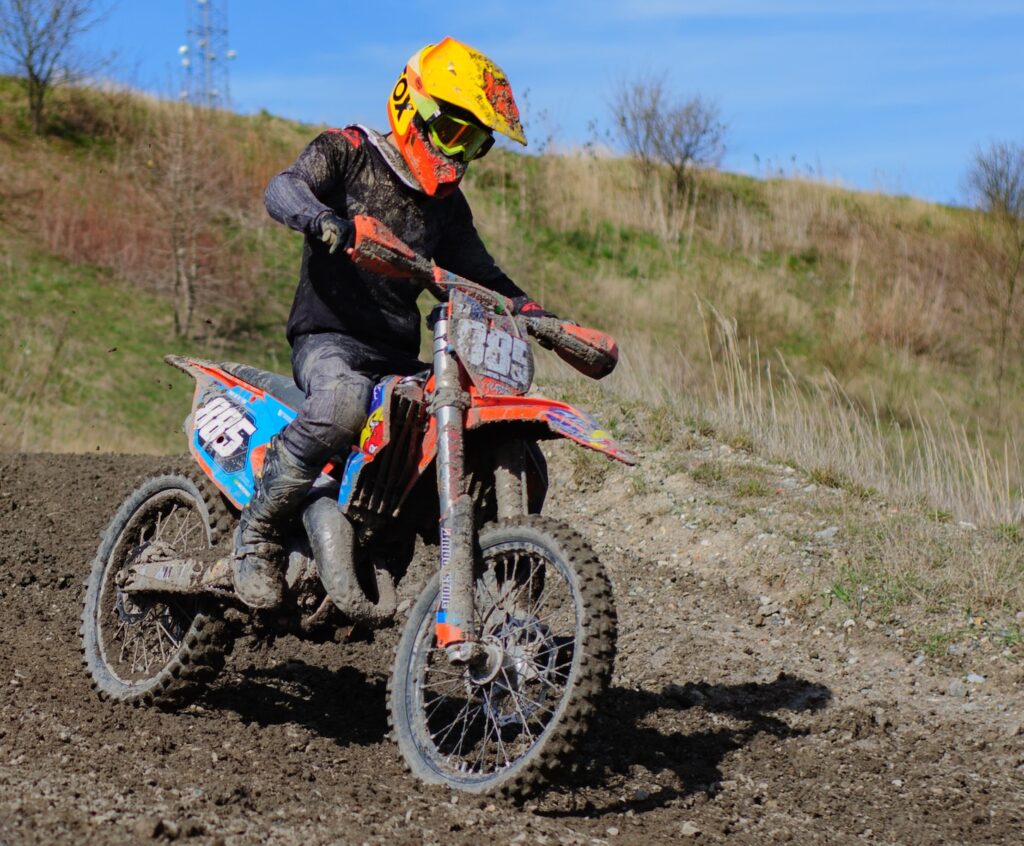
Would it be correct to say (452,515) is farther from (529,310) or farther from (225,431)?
(225,431)

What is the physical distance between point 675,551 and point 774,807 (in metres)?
3.48

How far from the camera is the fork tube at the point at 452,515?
3.97 meters

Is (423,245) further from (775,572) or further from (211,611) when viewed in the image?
(775,572)

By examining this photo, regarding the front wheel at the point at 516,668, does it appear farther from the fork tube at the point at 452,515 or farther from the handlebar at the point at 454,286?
the handlebar at the point at 454,286

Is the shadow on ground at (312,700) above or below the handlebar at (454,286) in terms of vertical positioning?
below

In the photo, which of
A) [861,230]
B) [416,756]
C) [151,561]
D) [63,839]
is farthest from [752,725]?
[861,230]

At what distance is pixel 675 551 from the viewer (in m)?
7.88

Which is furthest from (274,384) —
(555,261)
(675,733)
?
(555,261)

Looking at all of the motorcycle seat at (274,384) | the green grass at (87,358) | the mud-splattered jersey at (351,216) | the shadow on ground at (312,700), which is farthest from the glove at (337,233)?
the green grass at (87,358)

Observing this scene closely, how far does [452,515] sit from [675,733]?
68.7 inches

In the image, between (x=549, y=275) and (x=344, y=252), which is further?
(x=549, y=275)

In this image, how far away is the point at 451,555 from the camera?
13.3ft

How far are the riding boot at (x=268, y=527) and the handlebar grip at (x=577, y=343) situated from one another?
0.94 metres

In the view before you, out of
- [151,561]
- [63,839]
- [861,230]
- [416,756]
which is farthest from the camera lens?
[861,230]
